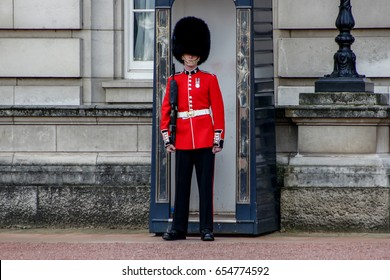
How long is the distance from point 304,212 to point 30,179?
276cm

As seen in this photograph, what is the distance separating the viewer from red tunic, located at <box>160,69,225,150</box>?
1327 cm

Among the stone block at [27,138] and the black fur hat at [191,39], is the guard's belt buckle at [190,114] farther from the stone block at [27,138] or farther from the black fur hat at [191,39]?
the stone block at [27,138]

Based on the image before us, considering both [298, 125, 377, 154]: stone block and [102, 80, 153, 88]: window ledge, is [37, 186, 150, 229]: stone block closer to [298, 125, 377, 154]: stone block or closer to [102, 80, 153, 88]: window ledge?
[102, 80, 153, 88]: window ledge

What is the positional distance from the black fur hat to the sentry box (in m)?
0.20

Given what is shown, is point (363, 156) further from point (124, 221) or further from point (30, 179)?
point (30, 179)

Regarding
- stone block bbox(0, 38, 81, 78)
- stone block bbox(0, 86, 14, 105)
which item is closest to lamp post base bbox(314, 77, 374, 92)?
stone block bbox(0, 38, 81, 78)

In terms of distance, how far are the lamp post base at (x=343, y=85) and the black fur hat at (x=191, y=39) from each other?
4.88 ft

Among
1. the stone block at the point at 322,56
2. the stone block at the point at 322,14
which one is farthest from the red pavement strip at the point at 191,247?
the stone block at the point at 322,14

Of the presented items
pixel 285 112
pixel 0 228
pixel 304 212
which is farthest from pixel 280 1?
pixel 0 228

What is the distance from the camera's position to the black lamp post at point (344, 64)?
14.3 metres

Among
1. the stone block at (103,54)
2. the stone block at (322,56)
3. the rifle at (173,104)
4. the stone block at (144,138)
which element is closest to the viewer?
the rifle at (173,104)

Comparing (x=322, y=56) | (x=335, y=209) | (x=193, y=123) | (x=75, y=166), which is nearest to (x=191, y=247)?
(x=193, y=123)
